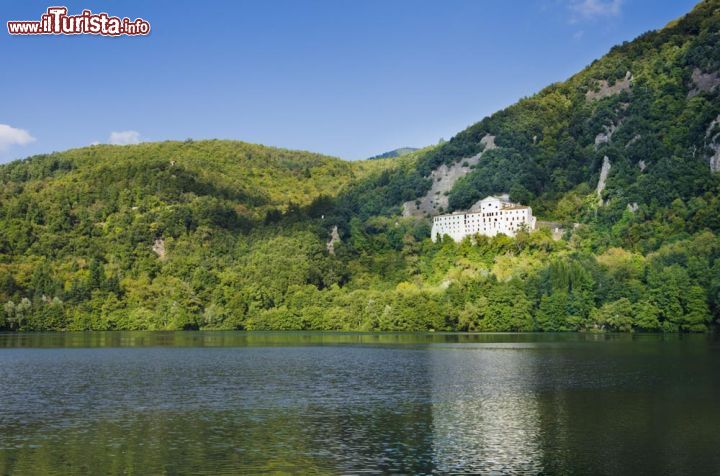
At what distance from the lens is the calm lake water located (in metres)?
32.1

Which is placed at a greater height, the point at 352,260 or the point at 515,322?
the point at 352,260

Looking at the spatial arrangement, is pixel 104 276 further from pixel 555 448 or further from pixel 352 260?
pixel 555 448

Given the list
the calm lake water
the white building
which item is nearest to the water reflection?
the calm lake water

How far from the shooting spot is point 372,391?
5366 centimetres

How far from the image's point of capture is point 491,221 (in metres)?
194

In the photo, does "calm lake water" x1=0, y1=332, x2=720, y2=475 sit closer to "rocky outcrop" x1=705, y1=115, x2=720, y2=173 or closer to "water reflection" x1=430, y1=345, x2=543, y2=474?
"water reflection" x1=430, y1=345, x2=543, y2=474

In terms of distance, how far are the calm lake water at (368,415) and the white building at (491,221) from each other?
109356 millimetres

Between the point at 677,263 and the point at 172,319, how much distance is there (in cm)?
10073

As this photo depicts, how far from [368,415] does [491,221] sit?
153776 mm

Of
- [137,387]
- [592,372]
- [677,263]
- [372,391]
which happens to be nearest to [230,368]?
[137,387]

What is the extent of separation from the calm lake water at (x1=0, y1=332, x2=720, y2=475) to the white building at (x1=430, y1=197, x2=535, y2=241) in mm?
109356

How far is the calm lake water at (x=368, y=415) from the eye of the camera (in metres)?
32.1
